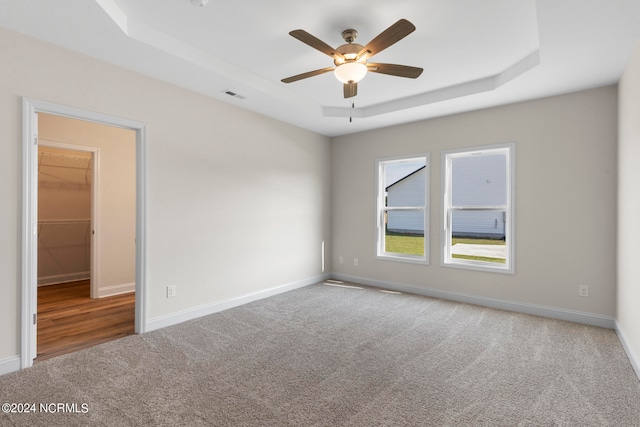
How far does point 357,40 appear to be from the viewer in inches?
114

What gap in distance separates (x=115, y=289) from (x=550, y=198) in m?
5.96

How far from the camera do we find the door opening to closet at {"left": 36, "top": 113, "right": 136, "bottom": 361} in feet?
11.5

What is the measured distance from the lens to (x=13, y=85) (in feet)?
8.18

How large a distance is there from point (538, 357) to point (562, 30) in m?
2.60

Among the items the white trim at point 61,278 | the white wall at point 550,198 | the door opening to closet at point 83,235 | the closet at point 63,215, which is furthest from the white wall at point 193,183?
the white trim at point 61,278

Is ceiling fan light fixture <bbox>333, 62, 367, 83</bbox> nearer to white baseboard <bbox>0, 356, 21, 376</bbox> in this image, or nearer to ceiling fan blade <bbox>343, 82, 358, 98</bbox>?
ceiling fan blade <bbox>343, 82, 358, 98</bbox>

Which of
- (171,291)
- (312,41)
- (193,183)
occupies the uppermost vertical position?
(312,41)

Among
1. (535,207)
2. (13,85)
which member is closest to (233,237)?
(13,85)

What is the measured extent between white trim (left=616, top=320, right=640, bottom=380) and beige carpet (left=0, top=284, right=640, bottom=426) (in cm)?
5

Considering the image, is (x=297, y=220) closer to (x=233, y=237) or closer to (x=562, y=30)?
(x=233, y=237)

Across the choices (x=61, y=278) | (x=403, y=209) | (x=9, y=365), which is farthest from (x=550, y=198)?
(x=61, y=278)

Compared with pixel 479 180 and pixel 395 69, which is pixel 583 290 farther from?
pixel 395 69

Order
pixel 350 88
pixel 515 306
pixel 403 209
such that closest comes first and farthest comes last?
pixel 350 88, pixel 515 306, pixel 403 209

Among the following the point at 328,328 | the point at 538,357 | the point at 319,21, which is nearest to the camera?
the point at 319,21
